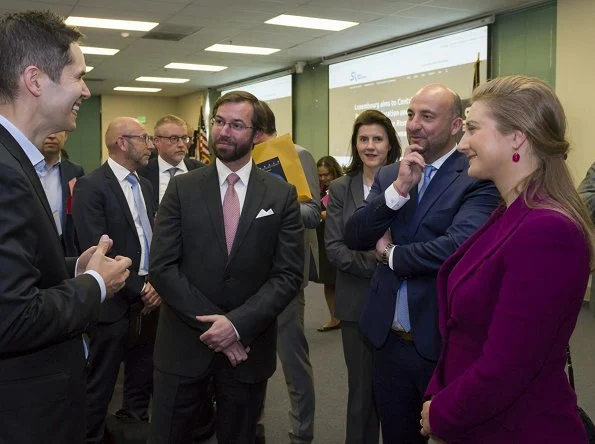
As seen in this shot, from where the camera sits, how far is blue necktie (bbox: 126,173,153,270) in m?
3.27

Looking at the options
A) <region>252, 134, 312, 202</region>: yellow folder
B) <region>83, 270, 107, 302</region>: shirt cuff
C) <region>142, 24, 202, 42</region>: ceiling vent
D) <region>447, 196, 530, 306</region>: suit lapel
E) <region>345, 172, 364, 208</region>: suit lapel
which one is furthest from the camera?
<region>142, 24, 202, 42</region>: ceiling vent

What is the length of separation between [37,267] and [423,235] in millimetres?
1249

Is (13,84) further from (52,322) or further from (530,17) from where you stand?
(530,17)

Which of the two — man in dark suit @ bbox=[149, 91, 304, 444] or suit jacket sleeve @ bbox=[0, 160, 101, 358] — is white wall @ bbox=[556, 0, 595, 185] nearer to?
man in dark suit @ bbox=[149, 91, 304, 444]

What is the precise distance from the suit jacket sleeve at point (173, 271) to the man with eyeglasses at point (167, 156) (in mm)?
1962

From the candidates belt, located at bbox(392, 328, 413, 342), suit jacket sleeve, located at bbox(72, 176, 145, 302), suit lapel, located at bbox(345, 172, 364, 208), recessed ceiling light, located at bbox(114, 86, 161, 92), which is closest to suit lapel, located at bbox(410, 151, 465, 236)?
belt, located at bbox(392, 328, 413, 342)

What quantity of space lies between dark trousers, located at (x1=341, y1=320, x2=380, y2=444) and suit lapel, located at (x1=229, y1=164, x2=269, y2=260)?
2.47 feet

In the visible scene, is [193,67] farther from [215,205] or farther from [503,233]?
[503,233]

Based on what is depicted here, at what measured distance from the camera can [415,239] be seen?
207cm

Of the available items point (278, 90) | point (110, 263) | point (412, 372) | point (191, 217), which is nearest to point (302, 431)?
point (412, 372)

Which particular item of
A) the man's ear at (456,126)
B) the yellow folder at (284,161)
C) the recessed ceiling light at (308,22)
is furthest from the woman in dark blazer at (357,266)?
the recessed ceiling light at (308,22)

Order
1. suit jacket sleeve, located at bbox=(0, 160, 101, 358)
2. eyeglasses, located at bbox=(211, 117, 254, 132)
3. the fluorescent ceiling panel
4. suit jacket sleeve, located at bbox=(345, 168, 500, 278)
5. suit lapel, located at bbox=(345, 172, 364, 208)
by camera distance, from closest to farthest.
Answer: suit jacket sleeve, located at bbox=(0, 160, 101, 358), suit jacket sleeve, located at bbox=(345, 168, 500, 278), eyeglasses, located at bbox=(211, 117, 254, 132), suit lapel, located at bbox=(345, 172, 364, 208), the fluorescent ceiling panel

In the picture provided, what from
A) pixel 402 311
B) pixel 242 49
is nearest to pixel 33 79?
pixel 402 311

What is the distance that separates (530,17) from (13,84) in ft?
24.1
